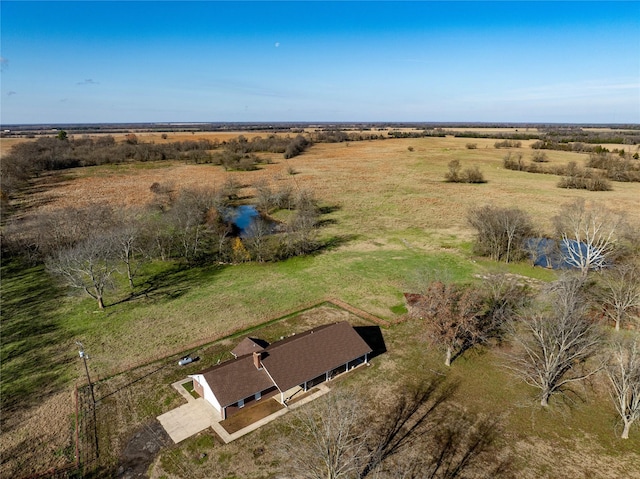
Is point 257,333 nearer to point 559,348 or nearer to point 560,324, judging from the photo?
point 560,324

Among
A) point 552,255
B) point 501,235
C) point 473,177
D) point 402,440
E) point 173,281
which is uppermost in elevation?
point 473,177

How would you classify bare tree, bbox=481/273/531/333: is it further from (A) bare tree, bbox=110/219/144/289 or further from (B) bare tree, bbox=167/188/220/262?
(A) bare tree, bbox=110/219/144/289

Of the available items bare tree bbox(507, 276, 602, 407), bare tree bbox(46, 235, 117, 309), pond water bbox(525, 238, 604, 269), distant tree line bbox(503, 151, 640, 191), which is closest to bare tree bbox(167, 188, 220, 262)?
bare tree bbox(46, 235, 117, 309)

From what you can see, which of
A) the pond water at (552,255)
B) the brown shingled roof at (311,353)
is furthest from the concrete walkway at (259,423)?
the pond water at (552,255)

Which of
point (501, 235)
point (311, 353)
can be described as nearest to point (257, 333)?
point (311, 353)

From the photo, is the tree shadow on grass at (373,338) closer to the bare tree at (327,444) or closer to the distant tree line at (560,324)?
the distant tree line at (560,324)

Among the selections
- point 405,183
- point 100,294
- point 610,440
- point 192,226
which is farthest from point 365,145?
point 610,440
